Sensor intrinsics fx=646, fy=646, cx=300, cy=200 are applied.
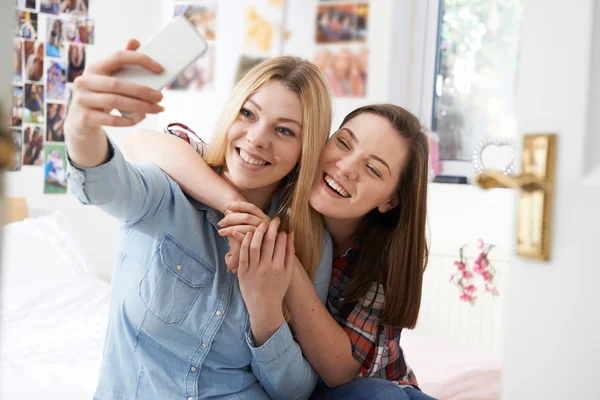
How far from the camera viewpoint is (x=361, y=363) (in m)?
1.24

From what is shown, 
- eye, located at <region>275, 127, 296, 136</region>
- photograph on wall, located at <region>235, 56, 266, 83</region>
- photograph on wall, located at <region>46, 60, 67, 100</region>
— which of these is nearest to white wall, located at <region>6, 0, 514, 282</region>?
photograph on wall, located at <region>235, 56, 266, 83</region>

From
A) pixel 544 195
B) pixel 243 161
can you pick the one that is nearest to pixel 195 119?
pixel 243 161

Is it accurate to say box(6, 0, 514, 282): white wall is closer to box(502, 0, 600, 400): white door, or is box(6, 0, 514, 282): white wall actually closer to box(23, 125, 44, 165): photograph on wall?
box(23, 125, 44, 165): photograph on wall

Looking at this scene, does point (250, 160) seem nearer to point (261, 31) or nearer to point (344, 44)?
point (344, 44)

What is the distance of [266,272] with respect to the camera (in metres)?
1.06

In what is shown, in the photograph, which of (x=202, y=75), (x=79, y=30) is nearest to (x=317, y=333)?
(x=79, y=30)

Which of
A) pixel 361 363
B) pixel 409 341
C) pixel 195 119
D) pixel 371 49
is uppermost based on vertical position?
pixel 371 49

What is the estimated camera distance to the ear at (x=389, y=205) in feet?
4.37

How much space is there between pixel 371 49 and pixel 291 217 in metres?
1.78

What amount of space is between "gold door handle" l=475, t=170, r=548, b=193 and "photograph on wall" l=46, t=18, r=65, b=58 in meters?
2.41

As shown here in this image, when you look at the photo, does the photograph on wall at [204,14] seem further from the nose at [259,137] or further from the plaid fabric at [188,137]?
the nose at [259,137]

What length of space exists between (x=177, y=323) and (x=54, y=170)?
1.81 m

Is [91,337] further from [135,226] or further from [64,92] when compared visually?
[64,92]

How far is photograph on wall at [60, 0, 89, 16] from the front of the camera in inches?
106
